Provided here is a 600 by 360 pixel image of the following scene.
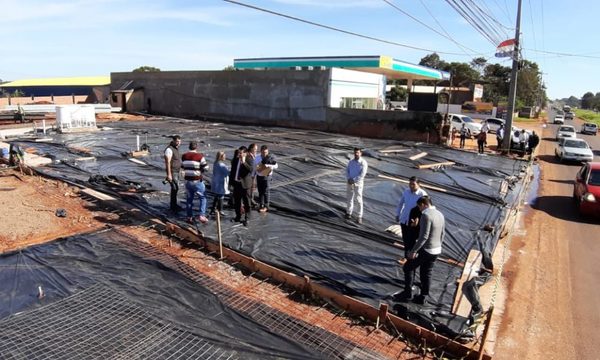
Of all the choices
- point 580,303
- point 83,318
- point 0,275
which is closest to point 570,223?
point 580,303

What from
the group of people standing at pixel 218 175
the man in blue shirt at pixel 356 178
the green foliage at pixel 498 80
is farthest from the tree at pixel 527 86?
the group of people standing at pixel 218 175

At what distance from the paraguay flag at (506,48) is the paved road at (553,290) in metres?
12.9

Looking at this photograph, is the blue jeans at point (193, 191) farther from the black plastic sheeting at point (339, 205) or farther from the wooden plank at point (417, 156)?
the wooden plank at point (417, 156)

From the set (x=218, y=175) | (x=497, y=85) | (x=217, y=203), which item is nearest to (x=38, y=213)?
(x=217, y=203)

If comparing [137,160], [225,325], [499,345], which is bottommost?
[499,345]

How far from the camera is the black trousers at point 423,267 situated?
20.7ft

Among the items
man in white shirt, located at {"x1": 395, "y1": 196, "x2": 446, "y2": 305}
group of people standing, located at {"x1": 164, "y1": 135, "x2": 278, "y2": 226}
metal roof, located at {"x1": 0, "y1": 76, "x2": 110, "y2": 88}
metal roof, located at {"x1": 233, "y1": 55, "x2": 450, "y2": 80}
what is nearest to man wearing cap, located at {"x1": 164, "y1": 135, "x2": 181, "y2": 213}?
group of people standing, located at {"x1": 164, "y1": 135, "x2": 278, "y2": 226}

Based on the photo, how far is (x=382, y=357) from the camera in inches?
208

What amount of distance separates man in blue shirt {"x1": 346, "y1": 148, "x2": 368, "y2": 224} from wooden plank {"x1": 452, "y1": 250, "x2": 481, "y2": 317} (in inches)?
104

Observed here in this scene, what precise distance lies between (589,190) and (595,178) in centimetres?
75

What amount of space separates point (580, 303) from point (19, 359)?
849 centimetres

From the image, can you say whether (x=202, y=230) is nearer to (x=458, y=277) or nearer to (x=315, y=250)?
(x=315, y=250)

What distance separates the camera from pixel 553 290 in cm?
779

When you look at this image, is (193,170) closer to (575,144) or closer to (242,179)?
(242,179)
